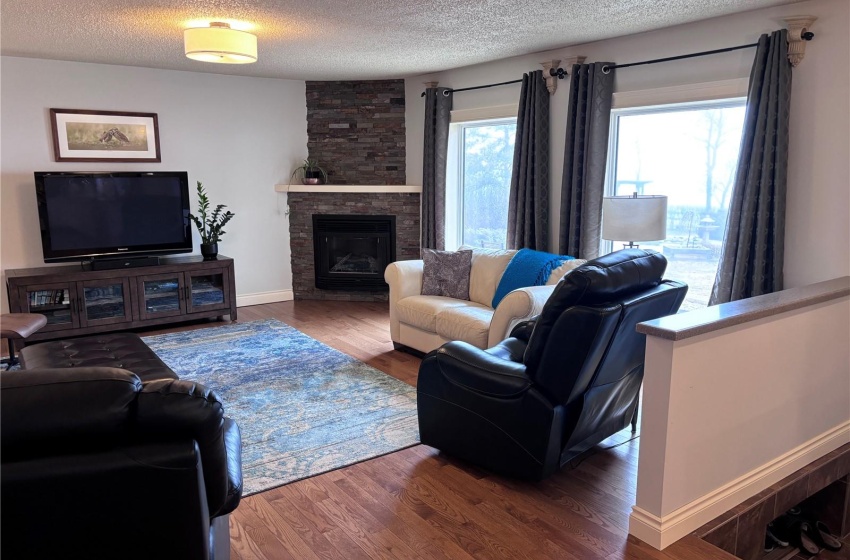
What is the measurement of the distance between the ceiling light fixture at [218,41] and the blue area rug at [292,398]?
216cm

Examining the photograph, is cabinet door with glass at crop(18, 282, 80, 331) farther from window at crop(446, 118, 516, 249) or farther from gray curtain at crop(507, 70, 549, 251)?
gray curtain at crop(507, 70, 549, 251)

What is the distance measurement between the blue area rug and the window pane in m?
1.96

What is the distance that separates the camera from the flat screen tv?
532cm

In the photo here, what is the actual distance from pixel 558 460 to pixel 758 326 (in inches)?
39.8

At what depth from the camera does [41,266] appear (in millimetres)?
5531

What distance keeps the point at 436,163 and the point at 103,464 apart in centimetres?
505

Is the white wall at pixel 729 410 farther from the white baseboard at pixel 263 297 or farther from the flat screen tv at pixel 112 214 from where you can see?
the white baseboard at pixel 263 297

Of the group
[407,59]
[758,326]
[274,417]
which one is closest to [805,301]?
[758,326]

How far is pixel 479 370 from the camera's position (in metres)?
2.88

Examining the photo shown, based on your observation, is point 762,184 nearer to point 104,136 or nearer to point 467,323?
point 467,323

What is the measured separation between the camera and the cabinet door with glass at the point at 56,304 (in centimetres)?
516

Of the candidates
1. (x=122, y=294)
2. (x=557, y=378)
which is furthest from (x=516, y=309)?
(x=122, y=294)

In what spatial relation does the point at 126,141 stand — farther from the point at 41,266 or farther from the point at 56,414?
the point at 56,414

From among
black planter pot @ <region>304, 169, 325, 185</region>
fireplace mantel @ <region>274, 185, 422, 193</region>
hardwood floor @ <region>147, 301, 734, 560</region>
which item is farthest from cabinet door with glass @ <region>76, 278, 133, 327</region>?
hardwood floor @ <region>147, 301, 734, 560</region>
